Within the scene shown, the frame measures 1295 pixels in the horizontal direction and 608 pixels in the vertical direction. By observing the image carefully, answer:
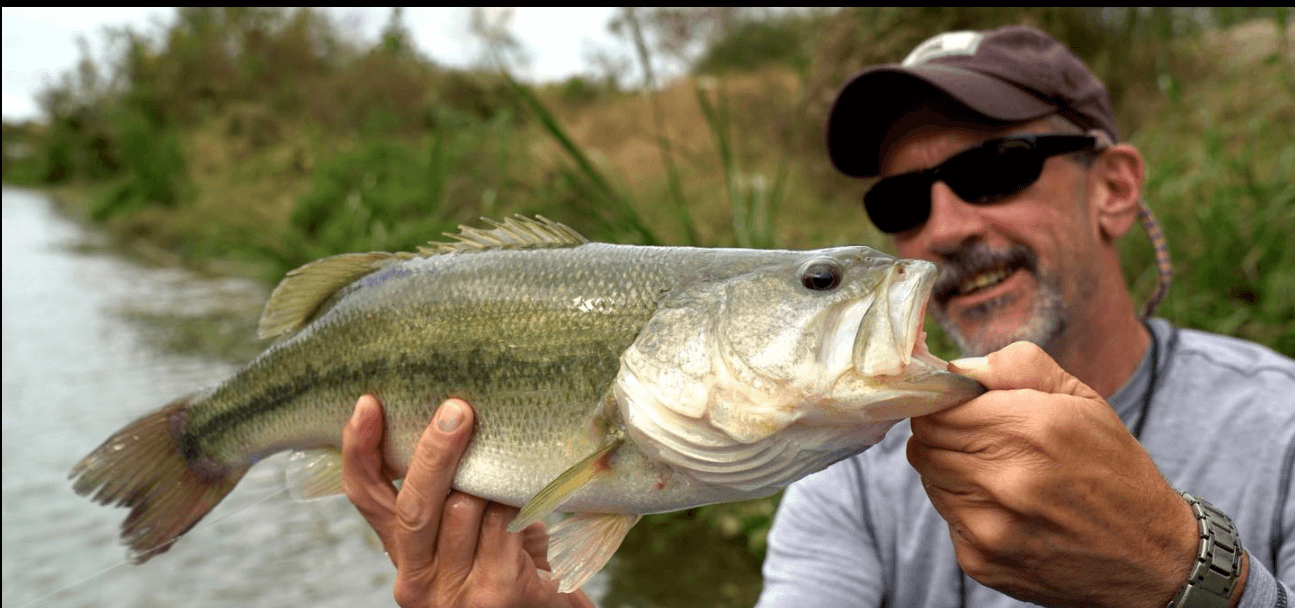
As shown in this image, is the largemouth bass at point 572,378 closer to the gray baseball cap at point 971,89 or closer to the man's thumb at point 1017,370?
the man's thumb at point 1017,370

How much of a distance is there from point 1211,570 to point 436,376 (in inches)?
52.0

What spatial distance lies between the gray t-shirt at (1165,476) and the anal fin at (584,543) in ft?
3.00

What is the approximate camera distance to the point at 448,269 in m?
1.63

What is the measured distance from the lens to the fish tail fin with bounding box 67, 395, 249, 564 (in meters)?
1.84

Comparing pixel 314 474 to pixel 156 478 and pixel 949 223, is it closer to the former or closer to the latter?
pixel 156 478

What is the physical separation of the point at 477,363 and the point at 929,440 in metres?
0.78

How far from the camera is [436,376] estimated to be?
64.0 inches

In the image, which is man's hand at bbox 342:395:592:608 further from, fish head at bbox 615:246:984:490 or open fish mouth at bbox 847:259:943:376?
open fish mouth at bbox 847:259:943:376

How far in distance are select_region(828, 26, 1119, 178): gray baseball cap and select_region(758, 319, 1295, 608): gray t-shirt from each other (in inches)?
27.9

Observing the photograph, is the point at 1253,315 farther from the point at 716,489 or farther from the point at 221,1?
the point at 221,1

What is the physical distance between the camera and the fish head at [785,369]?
3.92ft

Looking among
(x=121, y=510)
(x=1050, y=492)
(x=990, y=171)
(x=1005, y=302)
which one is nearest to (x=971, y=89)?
(x=990, y=171)

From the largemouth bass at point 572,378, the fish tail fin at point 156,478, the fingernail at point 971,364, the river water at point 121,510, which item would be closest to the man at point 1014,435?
the fingernail at point 971,364

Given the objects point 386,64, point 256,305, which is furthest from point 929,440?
point 386,64
